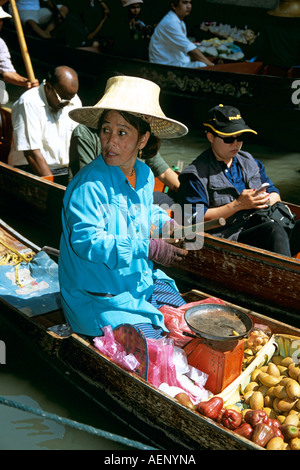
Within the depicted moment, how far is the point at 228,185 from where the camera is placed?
154 inches

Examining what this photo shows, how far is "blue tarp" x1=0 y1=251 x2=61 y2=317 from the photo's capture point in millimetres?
3947

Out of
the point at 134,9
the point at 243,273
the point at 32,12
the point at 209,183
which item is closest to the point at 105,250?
the point at 209,183

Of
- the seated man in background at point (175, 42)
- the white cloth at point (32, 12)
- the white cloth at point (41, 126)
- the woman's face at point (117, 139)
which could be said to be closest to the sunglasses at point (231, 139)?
the woman's face at point (117, 139)

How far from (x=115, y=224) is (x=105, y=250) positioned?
248 mm

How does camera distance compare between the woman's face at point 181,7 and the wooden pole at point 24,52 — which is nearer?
the wooden pole at point 24,52

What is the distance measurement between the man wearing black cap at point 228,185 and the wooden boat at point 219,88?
439 cm

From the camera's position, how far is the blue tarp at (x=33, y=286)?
3947 mm

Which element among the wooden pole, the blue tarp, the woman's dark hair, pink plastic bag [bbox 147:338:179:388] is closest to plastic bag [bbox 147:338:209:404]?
pink plastic bag [bbox 147:338:179:388]

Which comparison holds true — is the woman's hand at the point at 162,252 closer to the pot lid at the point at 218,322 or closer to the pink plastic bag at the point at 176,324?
the pot lid at the point at 218,322

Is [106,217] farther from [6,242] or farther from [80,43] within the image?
[80,43]

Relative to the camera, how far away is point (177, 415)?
2682 mm

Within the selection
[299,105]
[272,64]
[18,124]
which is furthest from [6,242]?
[272,64]

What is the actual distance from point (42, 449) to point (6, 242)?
212 cm

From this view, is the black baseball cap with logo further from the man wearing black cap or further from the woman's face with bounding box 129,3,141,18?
the woman's face with bounding box 129,3,141,18
